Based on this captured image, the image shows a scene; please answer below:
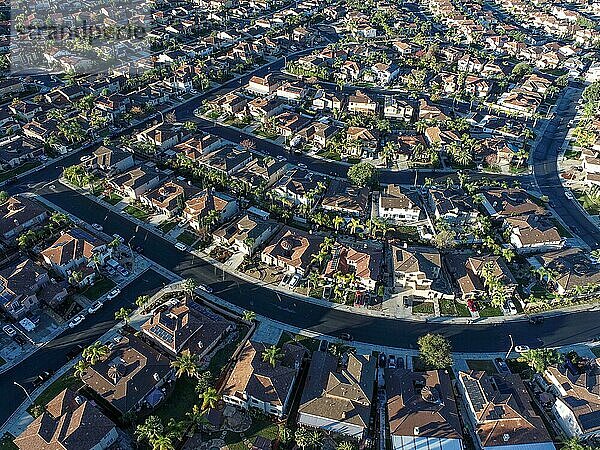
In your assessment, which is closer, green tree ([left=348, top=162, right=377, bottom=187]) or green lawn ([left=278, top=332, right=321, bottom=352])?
green lawn ([left=278, top=332, right=321, bottom=352])

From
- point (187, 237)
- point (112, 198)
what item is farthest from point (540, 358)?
point (112, 198)

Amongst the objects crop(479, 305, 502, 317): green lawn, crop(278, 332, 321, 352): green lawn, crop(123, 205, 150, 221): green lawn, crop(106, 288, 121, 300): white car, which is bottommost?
crop(106, 288, 121, 300): white car

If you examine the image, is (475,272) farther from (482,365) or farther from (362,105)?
(362,105)

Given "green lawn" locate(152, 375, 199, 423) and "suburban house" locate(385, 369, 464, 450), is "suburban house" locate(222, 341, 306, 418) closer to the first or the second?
"green lawn" locate(152, 375, 199, 423)

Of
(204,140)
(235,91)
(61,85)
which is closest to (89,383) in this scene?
(204,140)

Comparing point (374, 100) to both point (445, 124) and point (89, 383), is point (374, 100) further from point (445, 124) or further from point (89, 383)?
point (89, 383)

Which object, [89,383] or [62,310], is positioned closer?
[89,383]

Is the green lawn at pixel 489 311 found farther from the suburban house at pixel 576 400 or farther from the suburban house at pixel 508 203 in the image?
the suburban house at pixel 508 203

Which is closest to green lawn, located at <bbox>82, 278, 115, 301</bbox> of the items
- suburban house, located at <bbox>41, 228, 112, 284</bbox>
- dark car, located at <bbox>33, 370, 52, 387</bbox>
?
suburban house, located at <bbox>41, 228, 112, 284</bbox>
